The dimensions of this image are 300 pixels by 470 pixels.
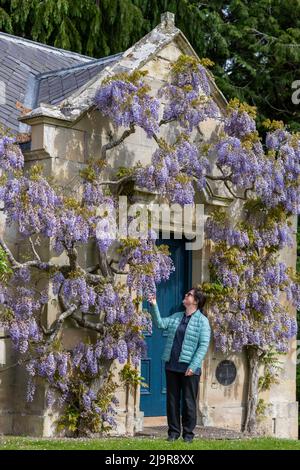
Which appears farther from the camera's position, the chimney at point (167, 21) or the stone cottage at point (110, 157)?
the chimney at point (167, 21)

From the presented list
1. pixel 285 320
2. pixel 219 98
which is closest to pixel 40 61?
pixel 219 98

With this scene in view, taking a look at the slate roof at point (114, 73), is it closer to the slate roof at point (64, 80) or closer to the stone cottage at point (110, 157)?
the stone cottage at point (110, 157)

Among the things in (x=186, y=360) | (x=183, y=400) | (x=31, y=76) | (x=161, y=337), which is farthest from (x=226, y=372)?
(x=31, y=76)

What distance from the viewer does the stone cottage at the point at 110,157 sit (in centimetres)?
1148

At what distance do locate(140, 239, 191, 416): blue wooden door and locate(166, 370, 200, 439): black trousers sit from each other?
7.46 ft

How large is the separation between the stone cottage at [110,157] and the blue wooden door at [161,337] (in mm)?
13

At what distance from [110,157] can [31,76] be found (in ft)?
9.18

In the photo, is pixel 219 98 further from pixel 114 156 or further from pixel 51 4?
pixel 51 4

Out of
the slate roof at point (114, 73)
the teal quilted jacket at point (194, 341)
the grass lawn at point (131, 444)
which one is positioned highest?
the slate roof at point (114, 73)

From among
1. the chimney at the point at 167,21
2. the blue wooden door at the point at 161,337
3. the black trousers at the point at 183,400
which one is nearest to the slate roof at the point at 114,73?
the chimney at the point at 167,21

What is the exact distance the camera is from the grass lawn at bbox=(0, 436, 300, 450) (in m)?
9.67

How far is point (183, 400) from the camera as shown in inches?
405

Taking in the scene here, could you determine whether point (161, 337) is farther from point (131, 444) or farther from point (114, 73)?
point (114, 73)

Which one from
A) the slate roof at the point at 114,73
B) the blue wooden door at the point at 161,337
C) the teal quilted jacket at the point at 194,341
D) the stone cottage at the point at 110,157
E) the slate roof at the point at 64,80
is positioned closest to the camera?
the teal quilted jacket at the point at 194,341
